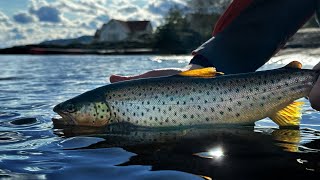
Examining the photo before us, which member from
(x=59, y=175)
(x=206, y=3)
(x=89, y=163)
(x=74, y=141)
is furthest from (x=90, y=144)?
(x=206, y=3)

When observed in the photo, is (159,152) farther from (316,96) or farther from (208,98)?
(316,96)

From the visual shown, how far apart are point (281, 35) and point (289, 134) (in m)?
1.54

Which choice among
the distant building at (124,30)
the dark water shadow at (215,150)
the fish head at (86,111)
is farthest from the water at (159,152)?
the distant building at (124,30)

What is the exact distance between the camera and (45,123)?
489cm

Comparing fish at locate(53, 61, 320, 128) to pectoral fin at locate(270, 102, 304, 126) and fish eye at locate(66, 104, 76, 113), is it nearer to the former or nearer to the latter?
Result: pectoral fin at locate(270, 102, 304, 126)

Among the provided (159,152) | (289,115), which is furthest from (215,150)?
(289,115)

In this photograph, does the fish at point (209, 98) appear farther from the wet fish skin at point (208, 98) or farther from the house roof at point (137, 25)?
the house roof at point (137, 25)

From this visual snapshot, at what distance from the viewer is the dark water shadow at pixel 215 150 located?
279cm

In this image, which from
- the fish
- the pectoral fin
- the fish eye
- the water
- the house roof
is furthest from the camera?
the house roof

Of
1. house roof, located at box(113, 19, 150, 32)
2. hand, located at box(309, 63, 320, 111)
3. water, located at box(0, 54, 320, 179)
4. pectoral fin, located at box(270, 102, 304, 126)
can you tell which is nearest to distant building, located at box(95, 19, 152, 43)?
house roof, located at box(113, 19, 150, 32)

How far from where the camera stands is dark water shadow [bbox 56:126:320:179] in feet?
9.17

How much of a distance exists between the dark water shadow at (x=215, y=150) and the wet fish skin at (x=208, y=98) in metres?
0.11

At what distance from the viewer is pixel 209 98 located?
406 centimetres

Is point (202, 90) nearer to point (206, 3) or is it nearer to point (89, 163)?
point (89, 163)
